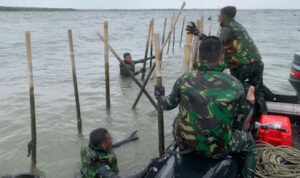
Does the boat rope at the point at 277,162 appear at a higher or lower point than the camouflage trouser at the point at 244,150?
lower

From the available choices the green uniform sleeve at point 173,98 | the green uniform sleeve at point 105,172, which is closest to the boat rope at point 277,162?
the green uniform sleeve at point 173,98

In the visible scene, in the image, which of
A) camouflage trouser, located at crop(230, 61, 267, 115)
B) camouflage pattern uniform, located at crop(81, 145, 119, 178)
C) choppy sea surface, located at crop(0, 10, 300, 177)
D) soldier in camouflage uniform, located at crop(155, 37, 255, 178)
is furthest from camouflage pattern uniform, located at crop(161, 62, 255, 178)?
choppy sea surface, located at crop(0, 10, 300, 177)

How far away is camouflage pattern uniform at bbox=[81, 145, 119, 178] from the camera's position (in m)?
3.98

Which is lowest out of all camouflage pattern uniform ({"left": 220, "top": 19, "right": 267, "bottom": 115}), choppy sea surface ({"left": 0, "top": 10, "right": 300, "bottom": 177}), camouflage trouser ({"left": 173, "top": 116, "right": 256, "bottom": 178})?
choppy sea surface ({"left": 0, "top": 10, "right": 300, "bottom": 177})

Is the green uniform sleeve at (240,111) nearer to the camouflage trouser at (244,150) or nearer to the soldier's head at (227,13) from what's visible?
the camouflage trouser at (244,150)

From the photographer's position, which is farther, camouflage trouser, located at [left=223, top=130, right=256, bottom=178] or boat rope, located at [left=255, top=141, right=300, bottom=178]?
boat rope, located at [left=255, top=141, right=300, bottom=178]

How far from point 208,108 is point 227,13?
2.85 metres

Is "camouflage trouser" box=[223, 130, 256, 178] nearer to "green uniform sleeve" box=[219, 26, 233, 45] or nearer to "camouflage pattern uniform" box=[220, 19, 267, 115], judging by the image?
"camouflage pattern uniform" box=[220, 19, 267, 115]

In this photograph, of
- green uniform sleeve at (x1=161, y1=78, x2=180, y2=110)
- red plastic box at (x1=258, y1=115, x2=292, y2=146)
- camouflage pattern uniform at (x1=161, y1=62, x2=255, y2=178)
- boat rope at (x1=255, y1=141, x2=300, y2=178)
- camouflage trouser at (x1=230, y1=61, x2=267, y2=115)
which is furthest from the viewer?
camouflage trouser at (x1=230, y1=61, x2=267, y2=115)

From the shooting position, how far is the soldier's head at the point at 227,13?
4969 mm

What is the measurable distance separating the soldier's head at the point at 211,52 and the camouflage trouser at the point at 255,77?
2499mm

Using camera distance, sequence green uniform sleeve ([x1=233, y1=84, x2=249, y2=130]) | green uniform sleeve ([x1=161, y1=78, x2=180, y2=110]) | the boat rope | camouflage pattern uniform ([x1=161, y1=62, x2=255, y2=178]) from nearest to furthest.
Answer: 1. camouflage pattern uniform ([x1=161, y1=62, x2=255, y2=178])
2. green uniform sleeve ([x1=233, y1=84, x2=249, y2=130])
3. green uniform sleeve ([x1=161, y1=78, x2=180, y2=110])
4. the boat rope

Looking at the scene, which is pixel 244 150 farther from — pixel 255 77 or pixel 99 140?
pixel 255 77

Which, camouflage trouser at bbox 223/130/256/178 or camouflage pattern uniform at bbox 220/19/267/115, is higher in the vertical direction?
camouflage pattern uniform at bbox 220/19/267/115
